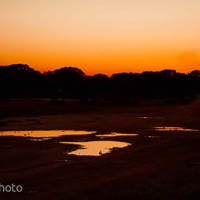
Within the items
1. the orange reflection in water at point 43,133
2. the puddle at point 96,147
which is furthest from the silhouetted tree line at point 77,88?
the puddle at point 96,147

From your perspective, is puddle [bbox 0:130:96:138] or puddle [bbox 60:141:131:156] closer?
puddle [bbox 60:141:131:156]

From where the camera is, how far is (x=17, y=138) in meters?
23.6

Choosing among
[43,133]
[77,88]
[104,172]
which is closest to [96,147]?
[104,172]

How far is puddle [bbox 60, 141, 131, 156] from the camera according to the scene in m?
18.2

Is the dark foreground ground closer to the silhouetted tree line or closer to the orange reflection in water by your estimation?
the orange reflection in water

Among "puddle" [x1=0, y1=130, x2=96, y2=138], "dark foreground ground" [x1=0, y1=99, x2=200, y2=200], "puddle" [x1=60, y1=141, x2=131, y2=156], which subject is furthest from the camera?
"puddle" [x1=0, y1=130, x2=96, y2=138]

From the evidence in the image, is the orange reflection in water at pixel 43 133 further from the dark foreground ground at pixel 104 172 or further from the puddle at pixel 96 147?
the puddle at pixel 96 147

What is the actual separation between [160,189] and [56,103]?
2041 inches

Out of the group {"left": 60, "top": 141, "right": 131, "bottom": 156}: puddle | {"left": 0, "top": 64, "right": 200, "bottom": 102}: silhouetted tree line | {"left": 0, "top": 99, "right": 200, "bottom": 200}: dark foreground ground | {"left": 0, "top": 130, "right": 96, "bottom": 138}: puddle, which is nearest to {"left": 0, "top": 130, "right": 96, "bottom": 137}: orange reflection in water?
{"left": 0, "top": 130, "right": 96, "bottom": 138}: puddle

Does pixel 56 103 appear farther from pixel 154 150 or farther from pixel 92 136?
pixel 154 150

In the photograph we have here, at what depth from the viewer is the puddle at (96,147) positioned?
18.2 meters

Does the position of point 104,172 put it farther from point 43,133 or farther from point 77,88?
point 77,88

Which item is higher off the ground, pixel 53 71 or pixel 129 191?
pixel 53 71

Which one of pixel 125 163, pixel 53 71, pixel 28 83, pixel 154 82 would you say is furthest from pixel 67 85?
pixel 125 163
